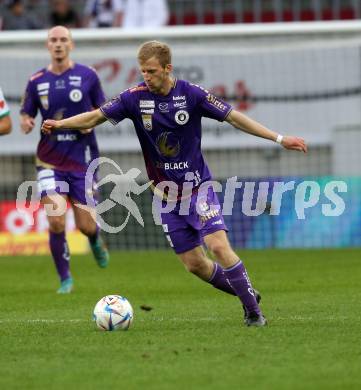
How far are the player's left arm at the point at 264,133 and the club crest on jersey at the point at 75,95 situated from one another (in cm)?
412

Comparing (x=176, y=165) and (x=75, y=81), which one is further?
(x=75, y=81)

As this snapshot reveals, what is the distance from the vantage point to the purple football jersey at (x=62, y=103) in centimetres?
1303

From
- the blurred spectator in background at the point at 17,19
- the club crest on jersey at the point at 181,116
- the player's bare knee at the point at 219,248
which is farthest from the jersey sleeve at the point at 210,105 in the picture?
the blurred spectator in background at the point at 17,19

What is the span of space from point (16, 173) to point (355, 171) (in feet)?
17.5

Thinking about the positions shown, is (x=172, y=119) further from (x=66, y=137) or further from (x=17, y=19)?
(x=17, y=19)

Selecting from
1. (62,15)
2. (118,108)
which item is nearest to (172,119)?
(118,108)

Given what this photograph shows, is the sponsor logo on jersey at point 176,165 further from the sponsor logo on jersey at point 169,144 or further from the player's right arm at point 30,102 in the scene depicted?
the player's right arm at point 30,102

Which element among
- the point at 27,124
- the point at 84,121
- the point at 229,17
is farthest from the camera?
the point at 229,17

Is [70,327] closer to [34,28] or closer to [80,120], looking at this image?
[80,120]

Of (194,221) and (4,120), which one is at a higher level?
(4,120)

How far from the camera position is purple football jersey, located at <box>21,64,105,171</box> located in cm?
1303

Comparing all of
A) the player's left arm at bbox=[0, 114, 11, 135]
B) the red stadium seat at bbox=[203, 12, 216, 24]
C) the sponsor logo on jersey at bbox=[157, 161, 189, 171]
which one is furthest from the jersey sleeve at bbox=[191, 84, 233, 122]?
the red stadium seat at bbox=[203, 12, 216, 24]

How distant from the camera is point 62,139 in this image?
43.2 ft

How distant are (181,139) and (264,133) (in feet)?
2.38
